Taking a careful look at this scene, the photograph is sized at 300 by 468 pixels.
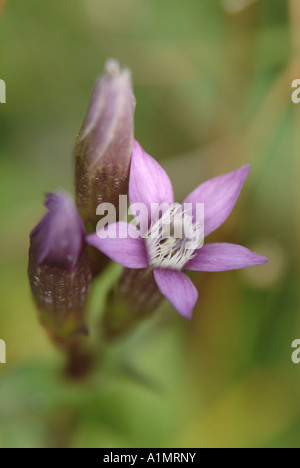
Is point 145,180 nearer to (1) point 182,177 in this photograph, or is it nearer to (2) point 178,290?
(2) point 178,290

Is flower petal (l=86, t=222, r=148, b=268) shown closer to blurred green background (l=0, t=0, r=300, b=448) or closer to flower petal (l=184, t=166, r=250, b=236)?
flower petal (l=184, t=166, r=250, b=236)

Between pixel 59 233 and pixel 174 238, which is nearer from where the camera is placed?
pixel 59 233

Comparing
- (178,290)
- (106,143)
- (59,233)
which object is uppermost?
(106,143)

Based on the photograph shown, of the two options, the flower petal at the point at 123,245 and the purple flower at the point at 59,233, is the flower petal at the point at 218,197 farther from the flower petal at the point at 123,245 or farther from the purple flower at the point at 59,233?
the purple flower at the point at 59,233

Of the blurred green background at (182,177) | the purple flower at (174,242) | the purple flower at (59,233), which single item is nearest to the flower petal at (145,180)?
the purple flower at (174,242)

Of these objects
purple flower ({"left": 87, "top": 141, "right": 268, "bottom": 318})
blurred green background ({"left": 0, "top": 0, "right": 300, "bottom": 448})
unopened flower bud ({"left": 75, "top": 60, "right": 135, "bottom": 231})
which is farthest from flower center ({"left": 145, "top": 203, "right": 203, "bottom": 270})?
blurred green background ({"left": 0, "top": 0, "right": 300, "bottom": 448})

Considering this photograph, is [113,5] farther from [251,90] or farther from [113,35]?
[251,90]

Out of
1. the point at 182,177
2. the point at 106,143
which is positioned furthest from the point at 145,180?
the point at 182,177
